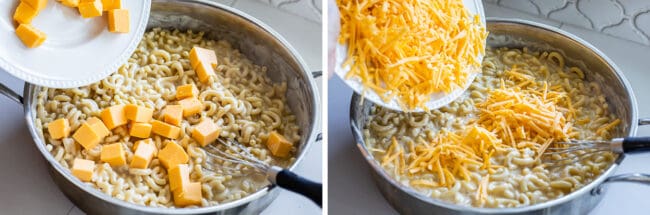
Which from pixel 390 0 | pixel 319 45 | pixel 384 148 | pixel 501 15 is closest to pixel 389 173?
pixel 384 148

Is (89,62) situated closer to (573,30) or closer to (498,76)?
(498,76)

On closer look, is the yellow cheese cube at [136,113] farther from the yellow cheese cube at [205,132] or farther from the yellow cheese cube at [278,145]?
the yellow cheese cube at [278,145]

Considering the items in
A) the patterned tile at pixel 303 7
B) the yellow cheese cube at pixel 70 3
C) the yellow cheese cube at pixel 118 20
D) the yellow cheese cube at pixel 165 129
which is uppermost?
the yellow cheese cube at pixel 70 3

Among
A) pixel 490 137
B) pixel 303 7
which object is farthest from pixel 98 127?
pixel 490 137

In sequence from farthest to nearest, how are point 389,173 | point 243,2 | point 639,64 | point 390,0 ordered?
point 243,2
point 639,64
point 389,173
point 390,0

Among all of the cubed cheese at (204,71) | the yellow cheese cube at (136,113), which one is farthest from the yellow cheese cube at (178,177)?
the cubed cheese at (204,71)

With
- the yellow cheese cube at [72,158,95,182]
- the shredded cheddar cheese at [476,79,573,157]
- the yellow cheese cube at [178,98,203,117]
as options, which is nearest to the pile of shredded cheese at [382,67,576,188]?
the shredded cheddar cheese at [476,79,573,157]
